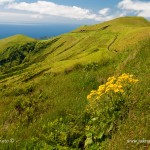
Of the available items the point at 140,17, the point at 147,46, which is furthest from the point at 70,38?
the point at 147,46

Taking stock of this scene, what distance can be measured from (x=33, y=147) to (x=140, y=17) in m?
197

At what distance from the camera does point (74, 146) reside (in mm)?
9086

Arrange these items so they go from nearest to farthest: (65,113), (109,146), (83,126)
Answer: (109,146)
(83,126)
(65,113)

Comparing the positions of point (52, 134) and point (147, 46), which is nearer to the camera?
point (52, 134)

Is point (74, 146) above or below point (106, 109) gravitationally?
below

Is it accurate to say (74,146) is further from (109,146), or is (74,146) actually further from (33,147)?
(109,146)

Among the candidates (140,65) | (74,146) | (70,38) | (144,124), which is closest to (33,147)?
(74,146)

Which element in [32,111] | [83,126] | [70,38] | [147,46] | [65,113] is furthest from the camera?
[70,38]

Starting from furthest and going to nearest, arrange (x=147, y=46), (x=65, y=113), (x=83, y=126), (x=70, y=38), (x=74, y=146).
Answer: (x=70, y=38) < (x=147, y=46) < (x=65, y=113) < (x=83, y=126) < (x=74, y=146)

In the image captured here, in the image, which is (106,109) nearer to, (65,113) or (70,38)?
(65,113)

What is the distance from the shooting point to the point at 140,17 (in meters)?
196

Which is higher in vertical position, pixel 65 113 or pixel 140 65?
pixel 140 65

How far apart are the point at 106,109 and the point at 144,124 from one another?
83.6 inches

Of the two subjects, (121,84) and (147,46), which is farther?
(147,46)
